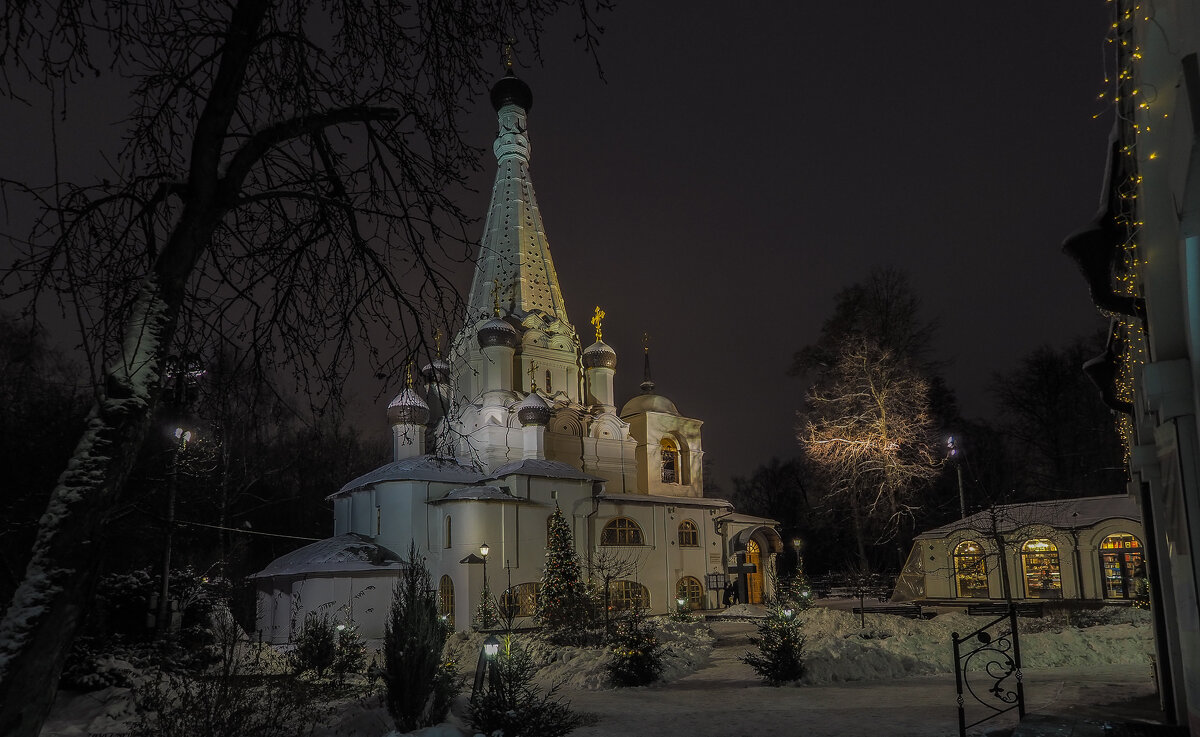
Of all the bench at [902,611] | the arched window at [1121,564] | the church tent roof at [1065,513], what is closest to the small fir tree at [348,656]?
the bench at [902,611]

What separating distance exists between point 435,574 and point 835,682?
58.4ft

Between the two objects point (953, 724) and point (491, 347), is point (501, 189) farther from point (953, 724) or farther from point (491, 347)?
point (953, 724)

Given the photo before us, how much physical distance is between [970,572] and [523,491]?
52.6ft

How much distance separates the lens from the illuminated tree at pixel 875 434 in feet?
98.2

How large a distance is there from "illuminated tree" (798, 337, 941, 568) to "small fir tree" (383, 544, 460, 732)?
22.7 meters

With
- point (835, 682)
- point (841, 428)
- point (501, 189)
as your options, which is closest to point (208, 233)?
point (835, 682)

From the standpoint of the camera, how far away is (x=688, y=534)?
34969 mm

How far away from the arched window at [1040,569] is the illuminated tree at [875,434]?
389 centimetres

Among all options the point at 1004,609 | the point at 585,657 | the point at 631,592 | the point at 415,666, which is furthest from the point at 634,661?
the point at 631,592

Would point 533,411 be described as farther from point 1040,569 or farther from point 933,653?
point 933,653

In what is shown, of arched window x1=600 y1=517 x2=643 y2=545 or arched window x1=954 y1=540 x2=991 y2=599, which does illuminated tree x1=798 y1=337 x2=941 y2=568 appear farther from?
arched window x1=600 y1=517 x2=643 y2=545

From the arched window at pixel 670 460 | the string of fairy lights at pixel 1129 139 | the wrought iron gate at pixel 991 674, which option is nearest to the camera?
the string of fairy lights at pixel 1129 139

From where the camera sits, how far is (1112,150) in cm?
592

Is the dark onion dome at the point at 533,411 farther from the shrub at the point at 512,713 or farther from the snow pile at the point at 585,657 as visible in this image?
the shrub at the point at 512,713
